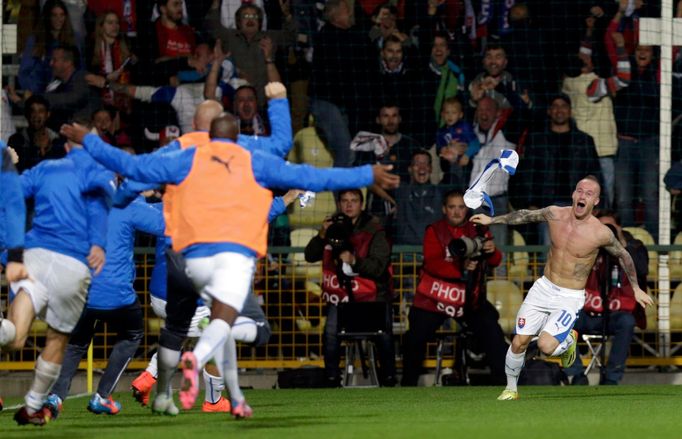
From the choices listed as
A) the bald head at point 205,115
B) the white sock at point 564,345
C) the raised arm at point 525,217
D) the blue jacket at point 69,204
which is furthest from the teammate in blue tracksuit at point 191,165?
the white sock at point 564,345

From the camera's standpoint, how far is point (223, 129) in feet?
32.8

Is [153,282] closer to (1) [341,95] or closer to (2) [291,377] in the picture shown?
(2) [291,377]

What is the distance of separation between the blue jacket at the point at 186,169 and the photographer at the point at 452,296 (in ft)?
23.1

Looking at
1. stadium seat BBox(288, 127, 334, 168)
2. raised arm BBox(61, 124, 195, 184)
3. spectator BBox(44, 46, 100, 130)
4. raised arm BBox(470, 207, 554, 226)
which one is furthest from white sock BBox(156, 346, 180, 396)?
spectator BBox(44, 46, 100, 130)

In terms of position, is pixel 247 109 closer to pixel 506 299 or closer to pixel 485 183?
pixel 506 299

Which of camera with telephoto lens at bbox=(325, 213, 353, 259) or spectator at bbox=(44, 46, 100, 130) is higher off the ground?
spectator at bbox=(44, 46, 100, 130)

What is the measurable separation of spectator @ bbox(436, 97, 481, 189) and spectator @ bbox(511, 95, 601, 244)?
2.12 ft

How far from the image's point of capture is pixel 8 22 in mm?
19297

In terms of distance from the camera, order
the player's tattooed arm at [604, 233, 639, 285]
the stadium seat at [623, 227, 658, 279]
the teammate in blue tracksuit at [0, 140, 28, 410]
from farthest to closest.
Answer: the stadium seat at [623, 227, 658, 279] < the player's tattooed arm at [604, 233, 639, 285] < the teammate in blue tracksuit at [0, 140, 28, 410]

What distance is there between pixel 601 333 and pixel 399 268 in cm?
250

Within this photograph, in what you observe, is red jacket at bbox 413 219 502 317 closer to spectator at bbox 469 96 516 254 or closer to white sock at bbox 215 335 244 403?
spectator at bbox 469 96 516 254

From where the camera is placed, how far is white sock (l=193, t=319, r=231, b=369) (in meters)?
9.40

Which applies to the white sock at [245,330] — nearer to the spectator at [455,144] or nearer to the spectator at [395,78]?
the spectator at [455,144]

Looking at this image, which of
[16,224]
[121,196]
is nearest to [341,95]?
[121,196]
